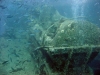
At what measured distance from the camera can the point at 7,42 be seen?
14773mm

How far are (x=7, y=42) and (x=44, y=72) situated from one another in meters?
Result: 7.26

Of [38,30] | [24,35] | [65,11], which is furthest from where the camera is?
[65,11]

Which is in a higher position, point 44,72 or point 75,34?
point 75,34

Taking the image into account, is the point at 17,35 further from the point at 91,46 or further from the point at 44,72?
the point at 91,46

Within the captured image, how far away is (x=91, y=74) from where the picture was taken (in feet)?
26.6

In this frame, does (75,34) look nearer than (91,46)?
No

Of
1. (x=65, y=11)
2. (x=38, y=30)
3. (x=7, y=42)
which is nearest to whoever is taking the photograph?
(x=38, y=30)

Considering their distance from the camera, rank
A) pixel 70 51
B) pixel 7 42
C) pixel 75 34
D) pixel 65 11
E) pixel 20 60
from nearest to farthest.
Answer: pixel 70 51 < pixel 75 34 < pixel 20 60 < pixel 7 42 < pixel 65 11

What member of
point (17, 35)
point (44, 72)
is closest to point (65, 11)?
point (17, 35)

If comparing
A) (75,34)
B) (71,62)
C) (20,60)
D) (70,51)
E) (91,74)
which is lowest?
(20,60)

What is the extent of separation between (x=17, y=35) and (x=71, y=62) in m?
10.8

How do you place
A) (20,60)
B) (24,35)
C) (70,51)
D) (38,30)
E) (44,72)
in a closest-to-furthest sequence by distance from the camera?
(70,51) → (44,72) → (20,60) → (38,30) → (24,35)

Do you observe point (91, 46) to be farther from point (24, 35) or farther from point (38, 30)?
point (24, 35)

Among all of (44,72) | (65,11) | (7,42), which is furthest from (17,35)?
(65,11)
